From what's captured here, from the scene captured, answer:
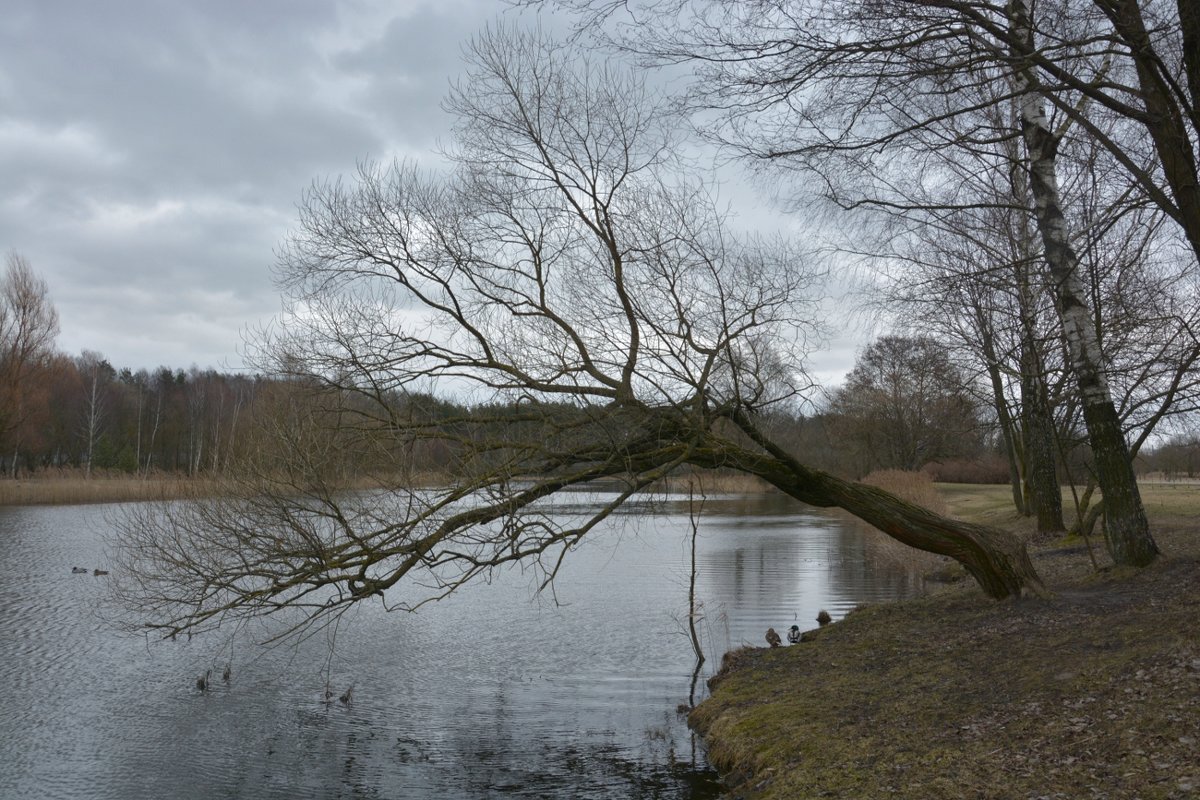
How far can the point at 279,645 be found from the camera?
15.2 m

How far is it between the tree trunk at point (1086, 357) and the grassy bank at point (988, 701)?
503 millimetres

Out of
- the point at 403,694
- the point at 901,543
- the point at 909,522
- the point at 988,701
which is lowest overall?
the point at 403,694

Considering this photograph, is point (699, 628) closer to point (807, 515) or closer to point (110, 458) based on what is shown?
point (807, 515)

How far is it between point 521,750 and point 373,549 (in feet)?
9.43

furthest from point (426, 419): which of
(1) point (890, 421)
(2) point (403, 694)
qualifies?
(1) point (890, 421)

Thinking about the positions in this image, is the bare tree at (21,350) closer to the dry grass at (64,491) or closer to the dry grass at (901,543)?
the dry grass at (64,491)

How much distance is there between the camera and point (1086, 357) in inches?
406

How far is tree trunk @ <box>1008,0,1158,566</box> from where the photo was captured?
32.9 ft

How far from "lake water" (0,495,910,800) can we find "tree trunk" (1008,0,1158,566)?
5351 mm

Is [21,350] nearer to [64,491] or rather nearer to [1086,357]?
[64,491]

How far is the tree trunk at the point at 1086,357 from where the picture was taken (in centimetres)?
1004

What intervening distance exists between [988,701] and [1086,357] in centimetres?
462

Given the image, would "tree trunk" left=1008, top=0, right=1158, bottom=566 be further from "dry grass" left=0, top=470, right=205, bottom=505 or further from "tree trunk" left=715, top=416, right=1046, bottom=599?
"dry grass" left=0, top=470, right=205, bottom=505

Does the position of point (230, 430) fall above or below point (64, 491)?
above
